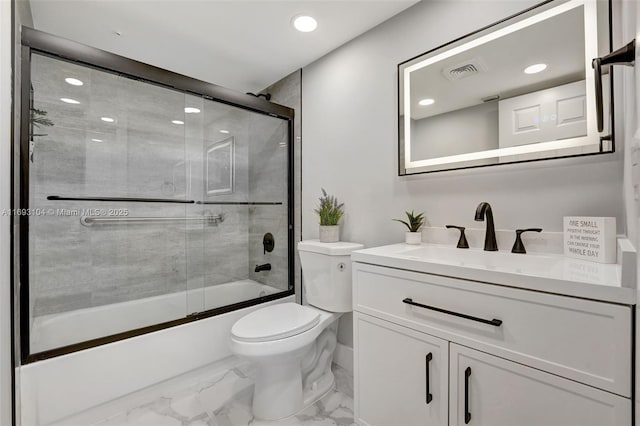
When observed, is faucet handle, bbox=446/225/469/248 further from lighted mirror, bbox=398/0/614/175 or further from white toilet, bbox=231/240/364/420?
white toilet, bbox=231/240/364/420

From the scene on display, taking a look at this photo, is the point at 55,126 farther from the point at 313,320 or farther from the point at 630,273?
the point at 630,273

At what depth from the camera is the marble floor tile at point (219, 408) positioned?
1.45 m

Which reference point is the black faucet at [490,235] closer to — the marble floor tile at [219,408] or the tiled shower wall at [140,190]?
the marble floor tile at [219,408]

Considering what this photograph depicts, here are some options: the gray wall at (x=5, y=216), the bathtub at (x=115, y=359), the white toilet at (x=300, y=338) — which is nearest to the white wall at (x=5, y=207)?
the gray wall at (x=5, y=216)

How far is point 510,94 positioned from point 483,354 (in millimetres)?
1119

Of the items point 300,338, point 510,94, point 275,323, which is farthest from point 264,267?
point 510,94

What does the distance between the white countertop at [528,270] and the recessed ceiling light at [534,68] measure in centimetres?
79

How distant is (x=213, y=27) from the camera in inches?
70.9

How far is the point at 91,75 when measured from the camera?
5.39 ft

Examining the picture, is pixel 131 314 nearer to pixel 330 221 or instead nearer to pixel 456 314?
pixel 330 221

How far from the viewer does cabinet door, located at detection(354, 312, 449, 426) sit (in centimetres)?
102

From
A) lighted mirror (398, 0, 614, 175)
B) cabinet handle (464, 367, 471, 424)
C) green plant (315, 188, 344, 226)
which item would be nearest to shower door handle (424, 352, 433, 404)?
cabinet handle (464, 367, 471, 424)

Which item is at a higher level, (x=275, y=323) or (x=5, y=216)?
(x=5, y=216)

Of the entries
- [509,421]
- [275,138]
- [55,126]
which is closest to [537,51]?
[509,421]
